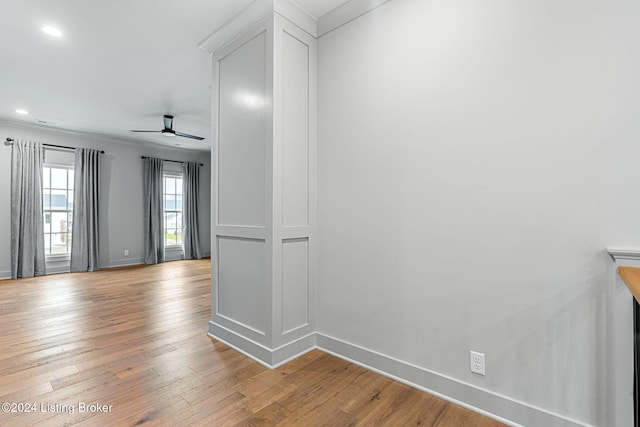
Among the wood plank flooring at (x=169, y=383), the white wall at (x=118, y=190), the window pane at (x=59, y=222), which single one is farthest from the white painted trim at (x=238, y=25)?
the window pane at (x=59, y=222)

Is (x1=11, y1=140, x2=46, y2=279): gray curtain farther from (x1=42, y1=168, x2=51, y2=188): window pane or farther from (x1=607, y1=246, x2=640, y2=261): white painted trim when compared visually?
(x1=607, y1=246, x2=640, y2=261): white painted trim

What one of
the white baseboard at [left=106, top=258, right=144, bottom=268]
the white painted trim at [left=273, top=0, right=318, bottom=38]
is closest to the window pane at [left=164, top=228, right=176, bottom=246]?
the white baseboard at [left=106, top=258, right=144, bottom=268]

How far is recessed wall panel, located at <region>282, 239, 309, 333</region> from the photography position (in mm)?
2268

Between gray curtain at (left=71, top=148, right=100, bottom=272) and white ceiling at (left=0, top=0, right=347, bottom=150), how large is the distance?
884 millimetres

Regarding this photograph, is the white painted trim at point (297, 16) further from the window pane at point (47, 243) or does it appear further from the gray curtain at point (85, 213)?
the window pane at point (47, 243)

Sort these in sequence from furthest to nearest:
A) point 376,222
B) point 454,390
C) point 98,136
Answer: point 98,136 → point 376,222 → point 454,390

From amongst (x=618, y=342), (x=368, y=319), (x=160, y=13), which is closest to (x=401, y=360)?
(x=368, y=319)

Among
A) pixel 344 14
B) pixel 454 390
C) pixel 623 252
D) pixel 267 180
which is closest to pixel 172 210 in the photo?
pixel 267 180

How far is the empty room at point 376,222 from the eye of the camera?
55.0 inches

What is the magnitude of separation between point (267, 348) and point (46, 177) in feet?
19.7

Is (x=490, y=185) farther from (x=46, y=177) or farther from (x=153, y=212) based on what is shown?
(x=46, y=177)

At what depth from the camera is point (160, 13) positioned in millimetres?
2395

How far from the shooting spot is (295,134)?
234cm

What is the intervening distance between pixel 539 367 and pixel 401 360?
0.76m
